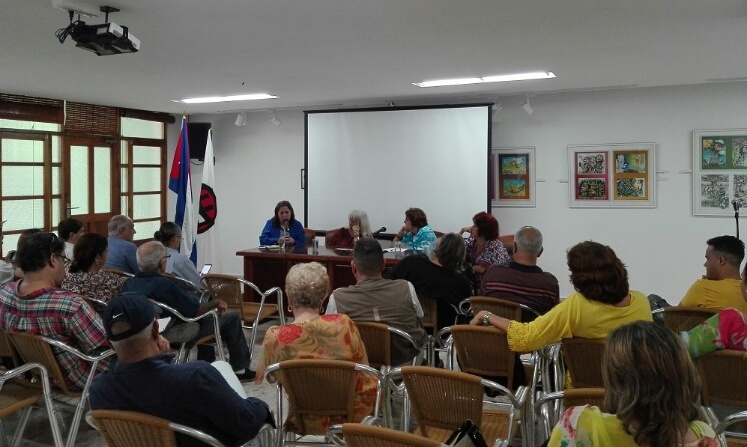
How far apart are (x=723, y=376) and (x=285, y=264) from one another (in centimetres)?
484

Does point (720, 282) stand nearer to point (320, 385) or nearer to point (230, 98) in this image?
point (320, 385)

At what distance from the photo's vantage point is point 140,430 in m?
1.99

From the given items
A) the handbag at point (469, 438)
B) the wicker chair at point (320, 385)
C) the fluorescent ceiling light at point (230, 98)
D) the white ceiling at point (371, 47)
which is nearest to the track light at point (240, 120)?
the fluorescent ceiling light at point (230, 98)

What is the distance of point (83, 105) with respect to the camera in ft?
29.6

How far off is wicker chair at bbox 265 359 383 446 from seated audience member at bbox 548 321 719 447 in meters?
1.06

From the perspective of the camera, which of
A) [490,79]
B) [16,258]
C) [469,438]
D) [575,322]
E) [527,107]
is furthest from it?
[527,107]

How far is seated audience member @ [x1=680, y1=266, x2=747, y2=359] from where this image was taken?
266 centimetres

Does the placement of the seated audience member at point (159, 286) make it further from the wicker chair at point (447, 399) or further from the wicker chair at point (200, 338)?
the wicker chair at point (447, 399)

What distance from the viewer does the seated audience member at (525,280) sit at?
12.5 ft

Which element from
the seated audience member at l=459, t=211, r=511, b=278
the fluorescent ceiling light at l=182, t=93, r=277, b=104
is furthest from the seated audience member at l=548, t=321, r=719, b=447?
the fluorescent ceiling light at l=182, t=93, r=277, b=104

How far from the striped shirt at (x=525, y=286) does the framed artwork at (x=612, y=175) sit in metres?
4.68

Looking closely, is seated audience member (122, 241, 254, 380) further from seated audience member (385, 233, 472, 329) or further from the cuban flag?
the cuban flag

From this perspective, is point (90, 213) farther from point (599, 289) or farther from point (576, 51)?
point (599, 289)

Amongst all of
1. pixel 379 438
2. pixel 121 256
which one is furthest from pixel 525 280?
pixel 121 256
